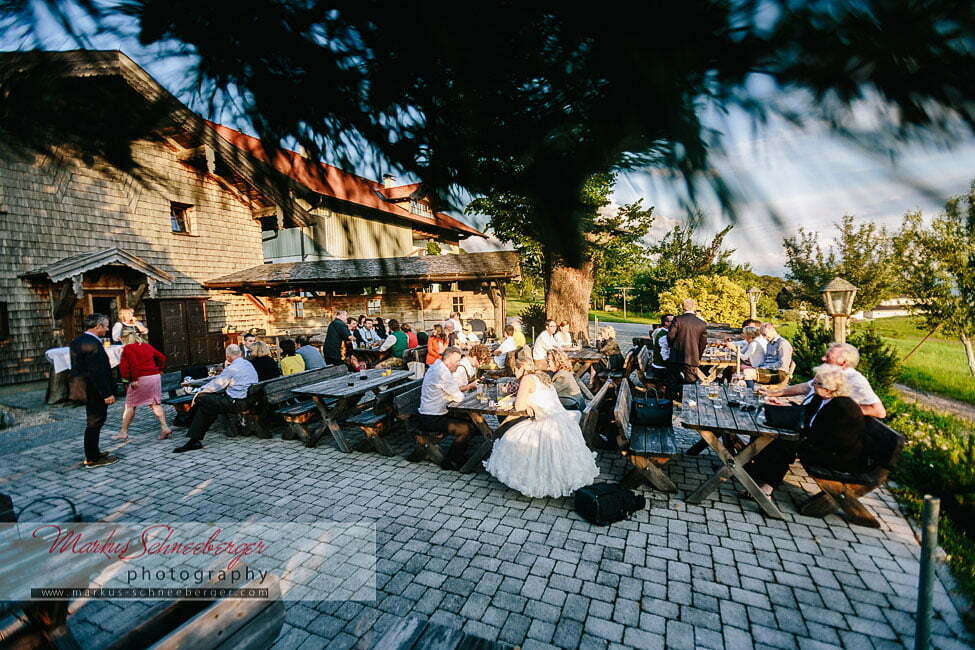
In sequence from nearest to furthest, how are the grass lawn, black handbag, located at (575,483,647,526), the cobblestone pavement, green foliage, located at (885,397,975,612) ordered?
the cobblestone pavement → green foliage, located at (885,397,975,612) → black handbag, located at (575,483,647,526) → the grass lawn

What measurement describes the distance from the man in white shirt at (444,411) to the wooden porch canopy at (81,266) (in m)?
9.75

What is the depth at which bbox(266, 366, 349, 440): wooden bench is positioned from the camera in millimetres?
6312

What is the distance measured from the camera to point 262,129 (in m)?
1.46

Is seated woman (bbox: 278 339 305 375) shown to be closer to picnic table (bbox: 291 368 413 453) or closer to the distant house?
picnic table (bbox: 291 368 413 453)

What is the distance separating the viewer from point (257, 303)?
15.1 metres

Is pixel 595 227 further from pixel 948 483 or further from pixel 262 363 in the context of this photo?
pixel 262 363

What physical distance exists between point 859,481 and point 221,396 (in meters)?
7.71

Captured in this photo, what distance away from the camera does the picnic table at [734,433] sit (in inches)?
159

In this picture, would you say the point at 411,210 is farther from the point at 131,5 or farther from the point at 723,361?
the point at 723,361

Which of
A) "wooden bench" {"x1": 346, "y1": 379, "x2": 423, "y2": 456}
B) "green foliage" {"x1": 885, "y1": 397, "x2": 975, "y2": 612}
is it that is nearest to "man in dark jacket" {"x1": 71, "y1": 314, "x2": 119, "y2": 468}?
"wooden bench" {"x1": 346, "y1": 379, "x2": 423, "y2": 456}

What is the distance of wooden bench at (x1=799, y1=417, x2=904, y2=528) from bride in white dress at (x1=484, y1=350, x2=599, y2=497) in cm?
202

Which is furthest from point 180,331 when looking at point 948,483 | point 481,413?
point 948,483

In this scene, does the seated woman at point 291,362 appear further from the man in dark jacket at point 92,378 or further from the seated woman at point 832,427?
the seated woman at point 832,427

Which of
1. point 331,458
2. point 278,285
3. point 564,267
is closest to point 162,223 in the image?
point 278,285
